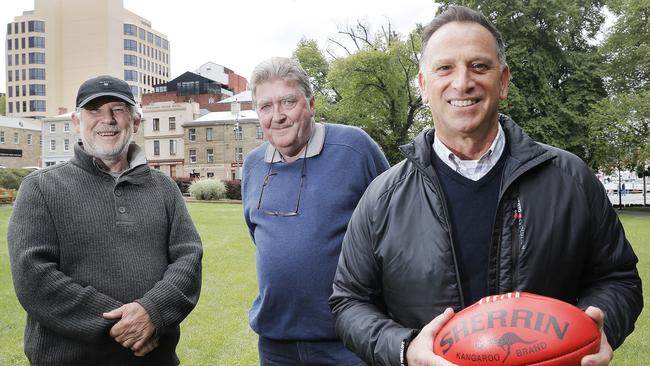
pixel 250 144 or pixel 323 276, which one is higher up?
pixel 250 144

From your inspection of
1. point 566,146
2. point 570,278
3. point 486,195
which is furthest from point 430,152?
point 566,146

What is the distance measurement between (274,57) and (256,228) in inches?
41.4

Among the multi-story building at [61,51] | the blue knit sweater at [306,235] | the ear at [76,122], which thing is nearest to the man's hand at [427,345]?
the blue knit sweater at [306,235]

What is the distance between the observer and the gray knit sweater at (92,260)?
2.96 meters

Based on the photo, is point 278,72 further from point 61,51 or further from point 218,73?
point 61,51

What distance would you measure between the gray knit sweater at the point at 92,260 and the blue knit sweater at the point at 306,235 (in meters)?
0.51

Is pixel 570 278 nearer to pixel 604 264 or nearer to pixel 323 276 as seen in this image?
pixel 604 264

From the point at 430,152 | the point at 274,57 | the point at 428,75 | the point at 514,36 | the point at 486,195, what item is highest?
the point at 514,36

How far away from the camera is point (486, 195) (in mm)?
2197

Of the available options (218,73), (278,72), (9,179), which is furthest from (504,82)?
(218,73)

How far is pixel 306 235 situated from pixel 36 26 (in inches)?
4201

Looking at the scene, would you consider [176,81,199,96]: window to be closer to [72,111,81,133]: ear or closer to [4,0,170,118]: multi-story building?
[4,0,170,118]: multi-story building

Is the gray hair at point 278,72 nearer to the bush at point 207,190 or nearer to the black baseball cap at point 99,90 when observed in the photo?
the black baseball cap at point 99,90

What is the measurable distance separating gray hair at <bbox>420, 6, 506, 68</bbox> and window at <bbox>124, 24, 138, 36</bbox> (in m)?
105
